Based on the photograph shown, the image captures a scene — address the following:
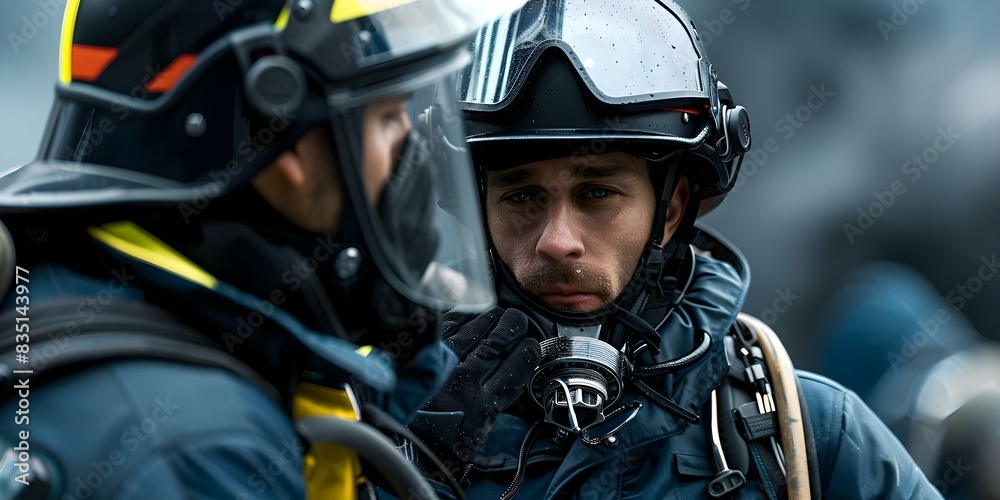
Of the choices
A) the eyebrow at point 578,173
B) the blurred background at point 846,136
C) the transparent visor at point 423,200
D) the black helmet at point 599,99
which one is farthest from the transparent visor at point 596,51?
the blurred background at point 846,136

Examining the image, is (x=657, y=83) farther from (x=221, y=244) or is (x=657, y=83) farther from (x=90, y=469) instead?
(x=90, y=469)

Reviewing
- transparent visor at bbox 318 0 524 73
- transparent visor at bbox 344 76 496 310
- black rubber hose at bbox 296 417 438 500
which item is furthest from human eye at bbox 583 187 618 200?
black rubber hose at bbox 296 417 438 500

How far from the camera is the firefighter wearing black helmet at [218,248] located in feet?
4.14

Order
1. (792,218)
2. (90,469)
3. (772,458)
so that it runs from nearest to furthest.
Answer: (90,469)
(772,458)
(792,218)

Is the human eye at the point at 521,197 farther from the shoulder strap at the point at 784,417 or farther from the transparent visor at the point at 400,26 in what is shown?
the transparent visor at the point at 400,26

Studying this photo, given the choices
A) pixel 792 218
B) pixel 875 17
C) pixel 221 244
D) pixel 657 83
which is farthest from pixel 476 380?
pixel 875 17

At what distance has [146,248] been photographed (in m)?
1.43

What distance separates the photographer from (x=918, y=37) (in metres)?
7.10

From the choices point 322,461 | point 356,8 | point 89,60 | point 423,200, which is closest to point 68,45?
point 89,60

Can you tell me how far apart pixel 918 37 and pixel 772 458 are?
5.50 m

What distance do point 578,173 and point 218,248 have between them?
134cm

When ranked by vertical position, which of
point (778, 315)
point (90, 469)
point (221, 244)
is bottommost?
point (778, 315)

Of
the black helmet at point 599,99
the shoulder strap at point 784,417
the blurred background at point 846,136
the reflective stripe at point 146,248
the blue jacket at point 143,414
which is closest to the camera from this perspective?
the blue jacket at point 143,414

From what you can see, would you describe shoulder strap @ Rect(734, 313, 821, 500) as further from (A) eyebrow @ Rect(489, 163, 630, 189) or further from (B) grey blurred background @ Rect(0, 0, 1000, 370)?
(B) grey blurred background @ Rect(0, 0, 1000, 370)
